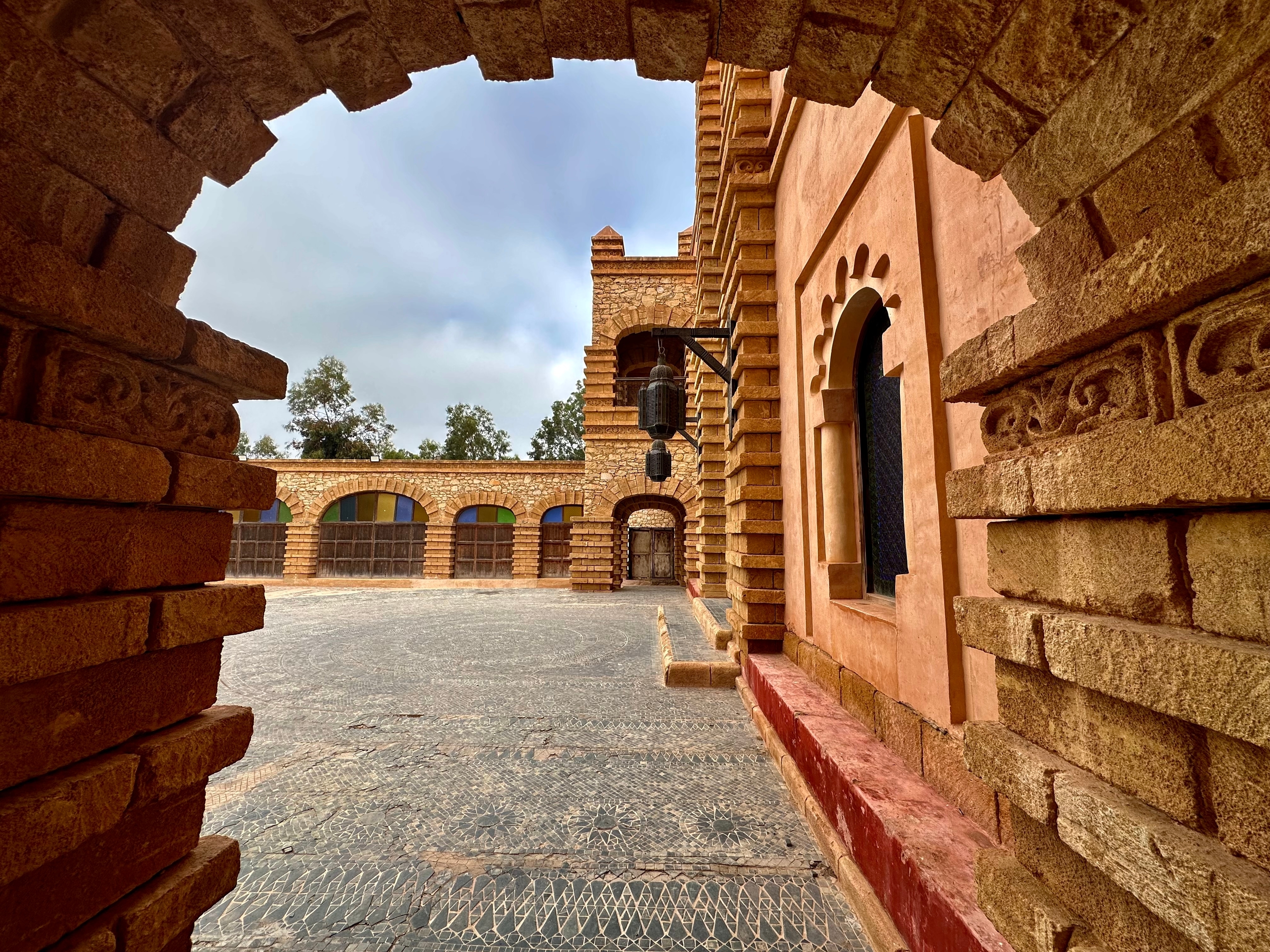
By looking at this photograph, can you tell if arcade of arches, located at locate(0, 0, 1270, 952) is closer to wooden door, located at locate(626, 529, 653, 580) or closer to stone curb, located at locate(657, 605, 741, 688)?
stone curb, located at locate(657, 605, 741, 688)

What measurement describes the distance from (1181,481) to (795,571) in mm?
3385

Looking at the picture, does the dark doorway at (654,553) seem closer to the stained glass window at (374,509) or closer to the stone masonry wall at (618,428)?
the stone masonry wall at (618,428)

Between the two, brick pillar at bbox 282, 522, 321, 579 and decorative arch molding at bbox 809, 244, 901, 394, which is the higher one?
decorative arch molding at bbox 809, 244, 901, 394

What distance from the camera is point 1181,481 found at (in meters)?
0.86

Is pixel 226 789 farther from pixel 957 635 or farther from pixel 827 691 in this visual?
pixel 957 635

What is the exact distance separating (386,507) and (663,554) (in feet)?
32.9

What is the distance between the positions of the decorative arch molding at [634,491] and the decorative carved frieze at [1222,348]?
44.2 ft

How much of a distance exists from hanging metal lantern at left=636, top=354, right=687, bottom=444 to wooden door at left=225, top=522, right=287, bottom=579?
17.0 m

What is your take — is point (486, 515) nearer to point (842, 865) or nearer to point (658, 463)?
point (658, 463)

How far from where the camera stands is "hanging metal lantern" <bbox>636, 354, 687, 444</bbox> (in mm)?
5531

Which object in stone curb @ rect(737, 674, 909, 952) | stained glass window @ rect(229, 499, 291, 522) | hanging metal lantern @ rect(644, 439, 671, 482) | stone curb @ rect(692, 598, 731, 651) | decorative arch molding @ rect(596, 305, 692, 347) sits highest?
decorative arch molding @ rect(596, 305, 692, 347)

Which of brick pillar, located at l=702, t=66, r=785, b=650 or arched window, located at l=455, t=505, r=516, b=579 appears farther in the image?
arched window, located at l=455, t=505, r=516, b=579

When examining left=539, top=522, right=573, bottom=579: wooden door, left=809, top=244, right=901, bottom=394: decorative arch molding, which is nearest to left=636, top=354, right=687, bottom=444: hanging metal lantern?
left=809, top=244, right=901, bottom=394: decorative arch molding

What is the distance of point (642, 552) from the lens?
66.6 ft
